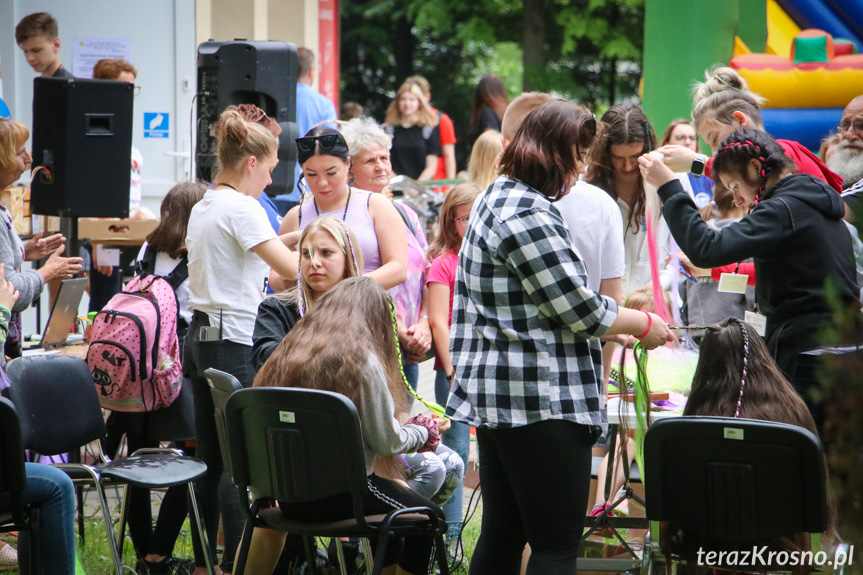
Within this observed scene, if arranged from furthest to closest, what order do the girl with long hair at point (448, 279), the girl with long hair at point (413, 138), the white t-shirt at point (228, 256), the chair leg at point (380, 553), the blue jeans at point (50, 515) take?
the girl with long hair at point (413, 138) < the girl with long hair at point (448, 279) < the white t-shirt at point (228, 256) < the blue jeans at point (50, 515) < the chair leg at point (380, 553)

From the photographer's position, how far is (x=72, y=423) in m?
3.57

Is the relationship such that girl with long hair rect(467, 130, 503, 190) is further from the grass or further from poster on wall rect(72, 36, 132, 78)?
poster on wall rect(72, 36, 132, 78)

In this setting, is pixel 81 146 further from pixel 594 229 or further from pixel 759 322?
pixel 759 322

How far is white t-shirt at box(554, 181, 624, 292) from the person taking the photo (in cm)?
308

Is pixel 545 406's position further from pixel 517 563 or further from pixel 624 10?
pixel 624 10

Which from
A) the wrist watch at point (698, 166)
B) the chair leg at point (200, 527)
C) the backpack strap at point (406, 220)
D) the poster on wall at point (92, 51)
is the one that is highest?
the poster on wall at point (92, 51)

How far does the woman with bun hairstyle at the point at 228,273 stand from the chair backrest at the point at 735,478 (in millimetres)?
1618

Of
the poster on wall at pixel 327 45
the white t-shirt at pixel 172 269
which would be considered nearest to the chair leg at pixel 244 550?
the white t-shirt at pixel 172 269

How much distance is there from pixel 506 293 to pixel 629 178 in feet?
4.75

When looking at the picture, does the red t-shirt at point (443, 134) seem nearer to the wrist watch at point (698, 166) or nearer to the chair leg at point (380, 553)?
the wrist watch at point (698, 166)

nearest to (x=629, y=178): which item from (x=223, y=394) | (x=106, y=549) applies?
(x=223, y=394)

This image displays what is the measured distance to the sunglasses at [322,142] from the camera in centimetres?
385

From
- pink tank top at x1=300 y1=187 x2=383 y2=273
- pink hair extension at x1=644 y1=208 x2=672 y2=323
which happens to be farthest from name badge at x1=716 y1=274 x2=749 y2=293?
pink tank top at x1=300 y1=187 x2=383 y2=273

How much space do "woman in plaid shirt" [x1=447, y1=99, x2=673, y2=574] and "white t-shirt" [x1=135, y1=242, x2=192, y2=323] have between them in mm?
1839
